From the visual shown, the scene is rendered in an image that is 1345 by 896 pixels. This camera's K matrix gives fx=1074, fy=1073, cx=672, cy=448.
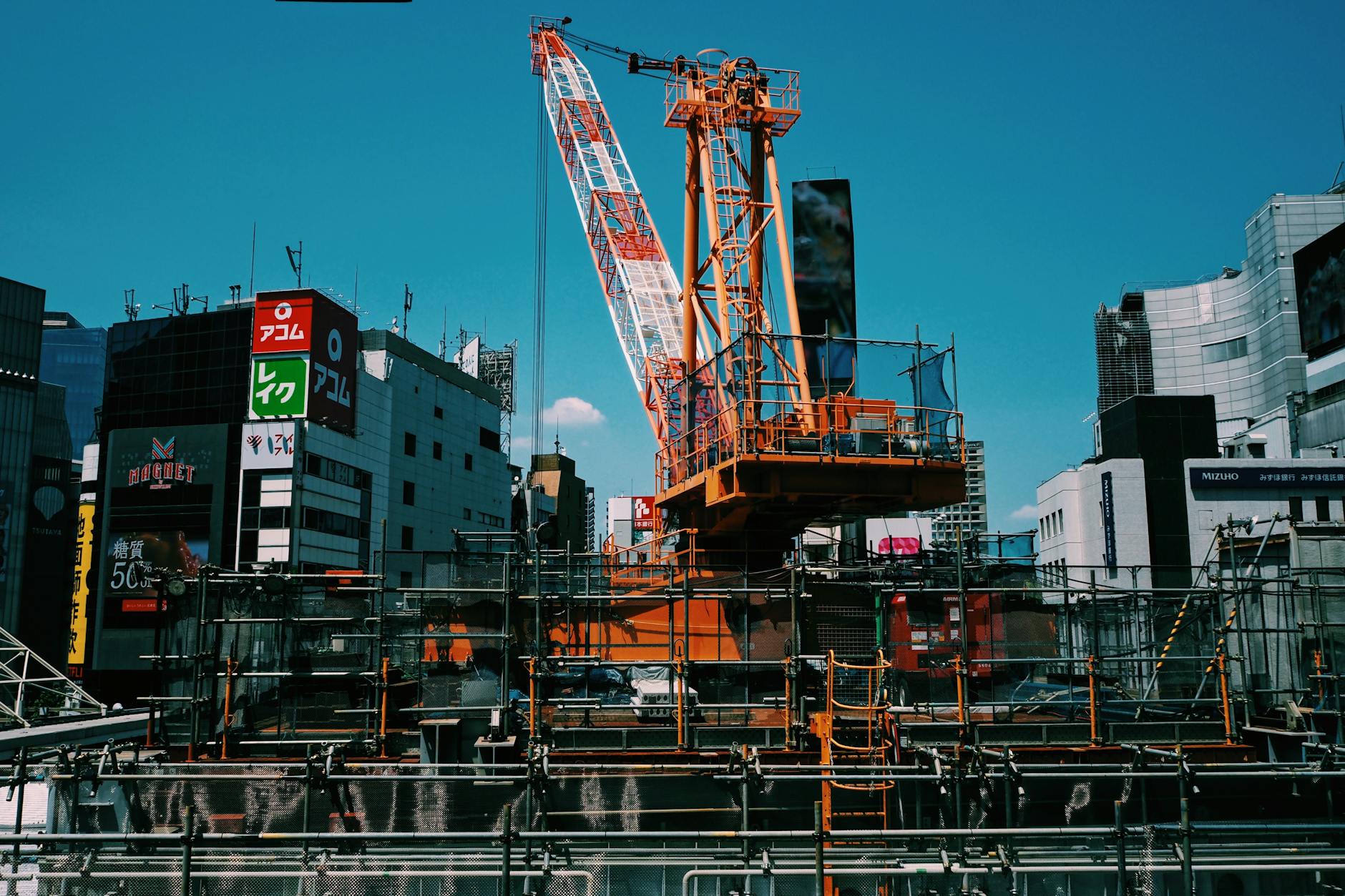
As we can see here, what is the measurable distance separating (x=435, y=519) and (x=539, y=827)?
71.2 m

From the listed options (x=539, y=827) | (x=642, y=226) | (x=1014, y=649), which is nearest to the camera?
(x=539, y=827)

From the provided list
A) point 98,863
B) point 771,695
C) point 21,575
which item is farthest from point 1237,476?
point 21,575

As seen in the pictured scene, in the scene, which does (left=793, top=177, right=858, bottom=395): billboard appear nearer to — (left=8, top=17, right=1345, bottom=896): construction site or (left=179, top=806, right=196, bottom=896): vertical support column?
(left=8, top=17, right=1345, bottom=896): construction site

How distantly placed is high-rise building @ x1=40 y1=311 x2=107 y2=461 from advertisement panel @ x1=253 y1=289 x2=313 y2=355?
13767cm

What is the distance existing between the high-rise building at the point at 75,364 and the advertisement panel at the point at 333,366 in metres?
137

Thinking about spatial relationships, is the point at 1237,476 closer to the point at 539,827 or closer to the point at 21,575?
the point at 539,827

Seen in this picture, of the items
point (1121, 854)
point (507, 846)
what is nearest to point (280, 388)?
point (507, 846)

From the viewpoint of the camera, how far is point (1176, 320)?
11331cm

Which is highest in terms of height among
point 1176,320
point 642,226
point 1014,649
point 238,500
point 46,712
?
point 1176,320

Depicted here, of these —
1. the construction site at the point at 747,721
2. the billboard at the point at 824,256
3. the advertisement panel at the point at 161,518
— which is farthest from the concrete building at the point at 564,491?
the construction site at the point at 747,721

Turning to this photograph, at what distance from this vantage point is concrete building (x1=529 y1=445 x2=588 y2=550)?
443ft

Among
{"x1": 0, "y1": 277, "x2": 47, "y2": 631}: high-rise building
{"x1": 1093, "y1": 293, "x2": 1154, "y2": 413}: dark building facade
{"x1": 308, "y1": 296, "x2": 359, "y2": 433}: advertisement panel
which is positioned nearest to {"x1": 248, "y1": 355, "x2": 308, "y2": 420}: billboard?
{"x1": 308, "y1": 296, "x2": 359, "y2": 433}: advertisement panel

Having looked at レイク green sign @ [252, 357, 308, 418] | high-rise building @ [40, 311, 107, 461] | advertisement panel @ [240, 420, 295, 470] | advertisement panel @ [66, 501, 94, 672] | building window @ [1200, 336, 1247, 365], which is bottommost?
advertisement panel @ [66, 501, 94, 672]

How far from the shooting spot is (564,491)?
138375 mm
